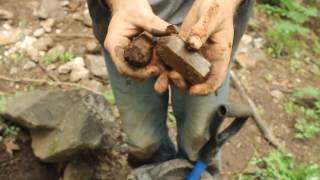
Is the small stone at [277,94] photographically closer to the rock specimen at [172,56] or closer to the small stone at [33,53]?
the small stone at [33,53]

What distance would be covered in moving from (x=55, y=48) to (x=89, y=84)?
0.35 metres

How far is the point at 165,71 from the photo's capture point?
68.5 inches

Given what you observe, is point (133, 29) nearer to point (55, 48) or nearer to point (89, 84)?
point (89, 84)

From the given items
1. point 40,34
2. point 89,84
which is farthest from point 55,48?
point 89,84

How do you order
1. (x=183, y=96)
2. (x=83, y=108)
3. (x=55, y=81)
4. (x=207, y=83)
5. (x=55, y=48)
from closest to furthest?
1. (x=207, y=83)
2. (x=183, y=96)
3. (x=83, y=108)
4. (x=55, y=81)
5. (x=55, y=48)

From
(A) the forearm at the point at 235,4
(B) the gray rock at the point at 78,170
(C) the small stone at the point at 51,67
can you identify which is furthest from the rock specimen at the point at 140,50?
(C) the small stone at the point at 51,67

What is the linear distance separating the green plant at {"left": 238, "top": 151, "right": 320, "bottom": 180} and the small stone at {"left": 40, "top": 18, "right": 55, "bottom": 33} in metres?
1.47

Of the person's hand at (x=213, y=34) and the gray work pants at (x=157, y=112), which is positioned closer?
the person's hand at (x=213, y=34)

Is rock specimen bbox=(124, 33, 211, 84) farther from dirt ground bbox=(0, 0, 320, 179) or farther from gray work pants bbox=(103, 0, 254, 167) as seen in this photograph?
dirt ground bbox=(0, 0, 320, 179)

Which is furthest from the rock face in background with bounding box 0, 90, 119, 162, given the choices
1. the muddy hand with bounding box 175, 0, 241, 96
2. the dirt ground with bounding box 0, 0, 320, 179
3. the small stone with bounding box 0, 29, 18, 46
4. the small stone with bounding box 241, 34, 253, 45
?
the small stone with bounding box 241, 34, 253, 45

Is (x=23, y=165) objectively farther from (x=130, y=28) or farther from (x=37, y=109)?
(x=130, y=28)

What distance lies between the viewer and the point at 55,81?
3197 millimetres

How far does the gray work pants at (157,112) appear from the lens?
2158 mm

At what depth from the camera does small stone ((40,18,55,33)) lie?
3512 mm
